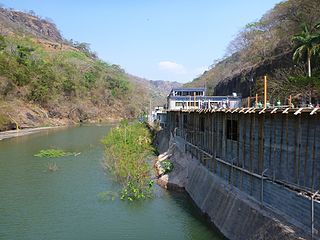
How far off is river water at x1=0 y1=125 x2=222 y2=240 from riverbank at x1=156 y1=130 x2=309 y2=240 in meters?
0.74

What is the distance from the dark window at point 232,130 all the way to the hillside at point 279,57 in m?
15.9

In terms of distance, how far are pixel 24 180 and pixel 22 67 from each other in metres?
64.9

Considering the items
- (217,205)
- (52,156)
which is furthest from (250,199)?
(52,156)

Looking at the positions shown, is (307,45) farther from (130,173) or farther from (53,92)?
(53,92)

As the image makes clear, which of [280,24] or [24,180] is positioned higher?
[280,24]

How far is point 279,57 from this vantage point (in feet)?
163

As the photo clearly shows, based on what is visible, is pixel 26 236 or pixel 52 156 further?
pixel 52 156

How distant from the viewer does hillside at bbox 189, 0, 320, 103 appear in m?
36.8

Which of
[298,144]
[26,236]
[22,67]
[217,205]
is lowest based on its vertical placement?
[26,236]

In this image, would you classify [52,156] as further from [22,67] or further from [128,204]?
[22,67]

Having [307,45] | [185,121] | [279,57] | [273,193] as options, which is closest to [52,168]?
[185,121]

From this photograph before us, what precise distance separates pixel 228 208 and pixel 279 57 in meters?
37.4

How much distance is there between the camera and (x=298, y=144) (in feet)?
41.4

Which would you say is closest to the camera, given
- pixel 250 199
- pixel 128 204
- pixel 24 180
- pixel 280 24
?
pixel 250 199
